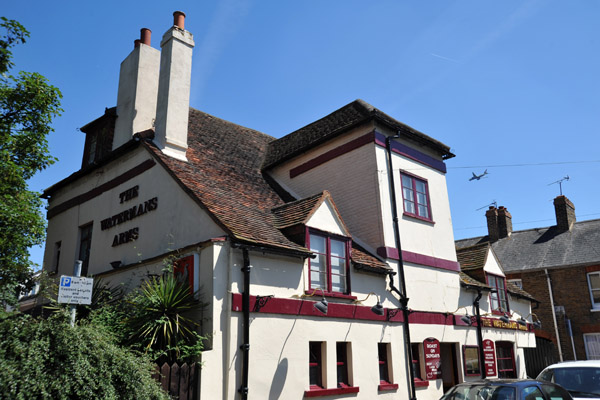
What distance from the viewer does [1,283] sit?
14.9 metres

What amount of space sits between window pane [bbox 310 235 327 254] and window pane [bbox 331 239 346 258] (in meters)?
0.36

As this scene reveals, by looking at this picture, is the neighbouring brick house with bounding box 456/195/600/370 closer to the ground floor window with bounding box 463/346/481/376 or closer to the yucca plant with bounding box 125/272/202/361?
the ground floor window with bounding box 463/346/481/376

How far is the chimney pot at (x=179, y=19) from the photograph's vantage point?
1491 centimetres

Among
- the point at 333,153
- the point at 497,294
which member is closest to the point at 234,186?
the point at 333,153

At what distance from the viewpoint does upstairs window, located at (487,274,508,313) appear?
1883 cm

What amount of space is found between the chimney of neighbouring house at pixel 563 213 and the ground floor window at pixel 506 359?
13836 millimetres

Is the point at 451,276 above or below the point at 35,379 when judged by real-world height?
above

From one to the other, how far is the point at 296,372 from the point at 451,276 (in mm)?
7866

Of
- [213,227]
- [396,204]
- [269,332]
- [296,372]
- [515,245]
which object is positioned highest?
[515,245]

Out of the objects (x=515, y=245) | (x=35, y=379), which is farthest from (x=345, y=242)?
(x=515, y=245)

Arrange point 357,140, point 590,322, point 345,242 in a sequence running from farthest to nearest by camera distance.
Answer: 1. point 590,322
2. point 357,140
3. point 345,242

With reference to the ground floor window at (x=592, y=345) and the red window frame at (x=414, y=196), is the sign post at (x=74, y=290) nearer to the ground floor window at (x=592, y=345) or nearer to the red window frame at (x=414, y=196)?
the red window frame at (x=414, y=196)

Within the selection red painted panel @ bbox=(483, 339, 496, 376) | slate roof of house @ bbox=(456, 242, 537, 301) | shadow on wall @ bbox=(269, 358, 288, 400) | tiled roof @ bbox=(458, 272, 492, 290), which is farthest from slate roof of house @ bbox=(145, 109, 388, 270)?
red painted panel @ bbox=(483, 339, 496, 376)

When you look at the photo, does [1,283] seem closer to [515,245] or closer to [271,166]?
[271,166]
